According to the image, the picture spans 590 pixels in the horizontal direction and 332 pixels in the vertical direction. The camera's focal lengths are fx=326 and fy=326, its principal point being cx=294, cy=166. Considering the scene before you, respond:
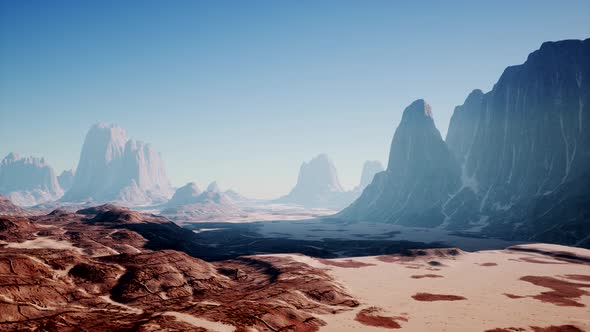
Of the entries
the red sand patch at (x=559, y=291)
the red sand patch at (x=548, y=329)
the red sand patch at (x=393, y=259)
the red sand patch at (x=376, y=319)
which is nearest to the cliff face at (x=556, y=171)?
the red sand patch at (x=559, y=291)

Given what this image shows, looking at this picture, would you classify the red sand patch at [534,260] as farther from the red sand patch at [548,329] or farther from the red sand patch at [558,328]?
the red sand patch at [548,329]

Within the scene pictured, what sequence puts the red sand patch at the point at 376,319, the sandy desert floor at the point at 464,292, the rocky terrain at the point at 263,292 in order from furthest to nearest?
the sandy desert floor at the point at 464,292 < the red sand patch at the point at 376,319 < the rocky terrain at the point at 263,292

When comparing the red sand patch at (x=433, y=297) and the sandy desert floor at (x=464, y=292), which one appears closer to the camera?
the sandy desert floor at (x=464, y=292)

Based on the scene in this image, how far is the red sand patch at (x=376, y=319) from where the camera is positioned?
46.5 meters

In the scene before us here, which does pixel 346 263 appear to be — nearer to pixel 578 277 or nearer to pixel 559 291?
pixel 559 291

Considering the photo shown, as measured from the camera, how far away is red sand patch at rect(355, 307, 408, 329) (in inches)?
1830

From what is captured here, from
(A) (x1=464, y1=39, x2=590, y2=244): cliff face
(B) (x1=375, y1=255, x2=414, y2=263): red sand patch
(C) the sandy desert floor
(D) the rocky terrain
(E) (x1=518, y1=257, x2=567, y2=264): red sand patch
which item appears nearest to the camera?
(D) the rocky terrain

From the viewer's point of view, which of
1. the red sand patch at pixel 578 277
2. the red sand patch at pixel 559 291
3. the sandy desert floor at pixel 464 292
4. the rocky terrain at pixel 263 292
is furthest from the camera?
the red sand patch at pixel 578 277

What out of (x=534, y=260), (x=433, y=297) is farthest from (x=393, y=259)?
(x=433, y=297)

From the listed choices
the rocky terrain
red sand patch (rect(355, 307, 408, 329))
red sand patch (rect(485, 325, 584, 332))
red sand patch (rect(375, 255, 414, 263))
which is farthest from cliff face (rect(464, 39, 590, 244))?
red sand patch (rect(355, 307, 408, 329))

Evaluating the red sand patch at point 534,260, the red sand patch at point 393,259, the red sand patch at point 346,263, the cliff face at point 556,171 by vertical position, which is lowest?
the red sand patch at point 346,263

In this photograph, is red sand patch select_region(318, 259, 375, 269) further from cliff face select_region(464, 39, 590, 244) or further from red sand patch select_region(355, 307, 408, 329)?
cliff face select_region(464, 39, 590, 244)

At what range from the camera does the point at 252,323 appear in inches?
1674

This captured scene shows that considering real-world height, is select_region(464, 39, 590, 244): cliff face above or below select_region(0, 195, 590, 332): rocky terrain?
above
